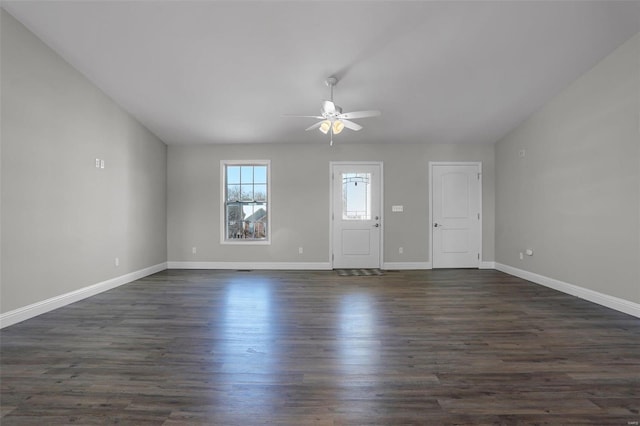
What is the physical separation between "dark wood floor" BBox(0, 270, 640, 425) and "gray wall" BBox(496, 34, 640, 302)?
0.58m

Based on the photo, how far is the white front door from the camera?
608cm

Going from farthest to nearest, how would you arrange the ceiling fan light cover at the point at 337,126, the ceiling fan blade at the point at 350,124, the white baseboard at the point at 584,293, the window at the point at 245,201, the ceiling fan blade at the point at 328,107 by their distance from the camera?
the window at the point at 245,201 → the ceiling fan blade at the point at 350,124 → the ceiling fan light cover at the point at 337,126 → the ceiling fan blade at the point at 328,107 → the white baseboard at the point at 584,293

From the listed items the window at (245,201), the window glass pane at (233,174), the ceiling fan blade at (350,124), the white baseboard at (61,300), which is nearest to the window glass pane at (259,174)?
the window at (245,201)

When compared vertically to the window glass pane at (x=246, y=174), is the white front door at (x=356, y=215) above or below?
below

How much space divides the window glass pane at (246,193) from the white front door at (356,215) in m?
1.72

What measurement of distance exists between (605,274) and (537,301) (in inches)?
32.1

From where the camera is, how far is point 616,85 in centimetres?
344

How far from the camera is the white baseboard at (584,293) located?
324 centimetres

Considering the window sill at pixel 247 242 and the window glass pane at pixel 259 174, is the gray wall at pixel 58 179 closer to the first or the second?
the window sill at pixel 247 242

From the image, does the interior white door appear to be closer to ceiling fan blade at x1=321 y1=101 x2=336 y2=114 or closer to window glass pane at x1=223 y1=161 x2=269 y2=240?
ceiling fan blade at x1=321 y1=101 x2=336 y2=114

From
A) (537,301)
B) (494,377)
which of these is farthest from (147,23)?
(537,301)

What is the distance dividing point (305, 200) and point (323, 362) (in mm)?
4172

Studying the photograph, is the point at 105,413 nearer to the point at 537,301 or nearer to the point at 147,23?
the point at 147,23

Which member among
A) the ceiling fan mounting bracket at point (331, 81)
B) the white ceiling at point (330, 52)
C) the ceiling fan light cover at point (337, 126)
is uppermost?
the white ceiling at point (330, 52)
